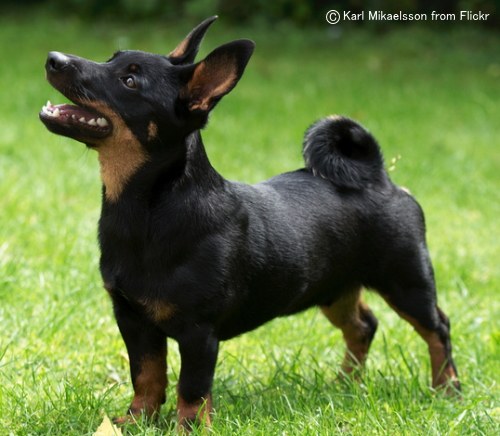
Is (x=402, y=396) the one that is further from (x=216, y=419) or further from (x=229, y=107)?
(x=229, y=107)

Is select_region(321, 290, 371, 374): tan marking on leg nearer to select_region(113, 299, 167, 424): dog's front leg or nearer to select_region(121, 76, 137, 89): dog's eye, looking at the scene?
select_region(113, 299, 167, 424): dog's front leg

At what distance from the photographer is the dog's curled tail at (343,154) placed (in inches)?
169

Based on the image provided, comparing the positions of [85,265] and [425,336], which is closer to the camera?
[425,336]

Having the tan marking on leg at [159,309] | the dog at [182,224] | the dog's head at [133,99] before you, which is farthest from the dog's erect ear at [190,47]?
the tan marking on leg at [159,309]

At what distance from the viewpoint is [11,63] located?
13062 millimetres

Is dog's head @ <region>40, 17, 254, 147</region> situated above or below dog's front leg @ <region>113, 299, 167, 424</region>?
above

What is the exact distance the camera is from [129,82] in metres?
3.43

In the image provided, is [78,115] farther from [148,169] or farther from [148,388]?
[148,388]

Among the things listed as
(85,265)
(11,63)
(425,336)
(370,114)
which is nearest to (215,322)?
(425,336)

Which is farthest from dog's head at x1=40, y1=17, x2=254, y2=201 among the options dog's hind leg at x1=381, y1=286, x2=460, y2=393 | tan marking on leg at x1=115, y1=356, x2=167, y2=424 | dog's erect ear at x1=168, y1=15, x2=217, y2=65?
dog's hind leg at x1=381, y1=286, x2=460, y2=393

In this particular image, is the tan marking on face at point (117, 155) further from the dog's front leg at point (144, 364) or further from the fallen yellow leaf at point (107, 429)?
the fallen yellow leaf at point (107, 429)

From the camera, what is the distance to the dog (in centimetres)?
342

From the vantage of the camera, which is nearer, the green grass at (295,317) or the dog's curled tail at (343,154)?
the green grass at (295,317)

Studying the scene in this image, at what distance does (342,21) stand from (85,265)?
39.4ft
